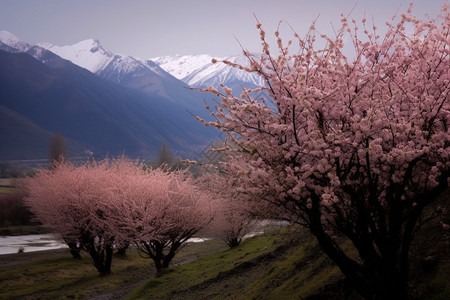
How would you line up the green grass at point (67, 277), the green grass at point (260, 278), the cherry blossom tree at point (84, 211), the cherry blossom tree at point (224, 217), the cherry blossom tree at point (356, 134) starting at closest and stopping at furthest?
the cherry blossom tree at point (356, 134) → the green grass at point (260, 278) → the green grass at point (67, 277) → the cherry blossom tree at point (84, 211) → the cherry blossom tree at point (224, 217)

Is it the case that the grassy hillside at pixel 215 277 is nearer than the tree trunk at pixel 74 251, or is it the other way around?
the grassy hillside at pixel 215 277

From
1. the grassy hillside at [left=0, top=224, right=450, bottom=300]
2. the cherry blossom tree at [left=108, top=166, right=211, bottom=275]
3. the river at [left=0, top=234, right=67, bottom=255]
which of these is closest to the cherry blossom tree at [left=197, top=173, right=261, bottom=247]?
the grassy hillside at [left=0, top=224, right=450, bottom=300]

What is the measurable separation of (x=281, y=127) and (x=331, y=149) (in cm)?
115

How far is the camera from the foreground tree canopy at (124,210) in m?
35.7

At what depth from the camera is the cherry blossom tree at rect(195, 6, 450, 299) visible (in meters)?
9.09

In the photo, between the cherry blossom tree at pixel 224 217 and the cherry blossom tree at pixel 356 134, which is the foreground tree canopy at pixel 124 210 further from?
the cherry blossom tree at pixel 356 134

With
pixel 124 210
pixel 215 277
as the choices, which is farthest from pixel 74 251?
pixel 215 277

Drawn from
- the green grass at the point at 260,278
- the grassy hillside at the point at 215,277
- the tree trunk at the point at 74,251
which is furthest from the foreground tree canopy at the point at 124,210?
the green grass at the point at 260,278

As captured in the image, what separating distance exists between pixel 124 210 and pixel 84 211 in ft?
28.7

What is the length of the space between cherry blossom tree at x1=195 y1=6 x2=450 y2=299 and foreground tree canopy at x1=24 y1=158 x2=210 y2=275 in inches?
991

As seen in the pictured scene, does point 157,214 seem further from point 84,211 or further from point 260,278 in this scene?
point 260,278

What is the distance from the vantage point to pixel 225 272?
29969 millimetres

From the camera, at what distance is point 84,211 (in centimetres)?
4303

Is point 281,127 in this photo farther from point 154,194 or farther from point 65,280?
point 65,280
